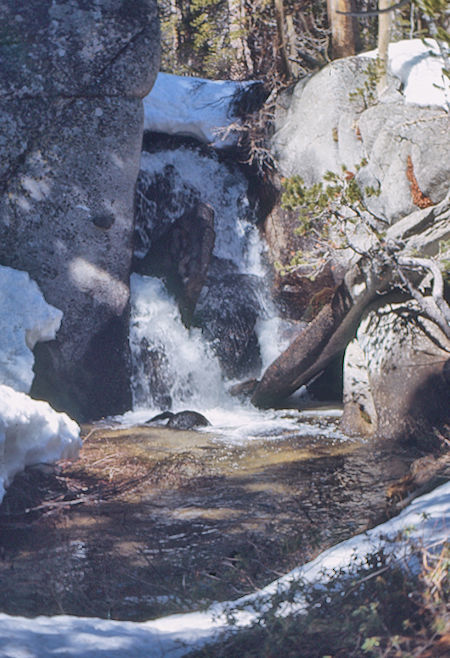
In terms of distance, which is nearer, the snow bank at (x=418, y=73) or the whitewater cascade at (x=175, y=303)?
the snow bank at (x=418, y=73)

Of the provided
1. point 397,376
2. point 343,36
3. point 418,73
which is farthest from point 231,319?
point 343,36

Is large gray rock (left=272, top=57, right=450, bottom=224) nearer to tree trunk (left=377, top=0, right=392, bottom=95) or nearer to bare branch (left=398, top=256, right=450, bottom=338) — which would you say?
tree trunk (left=377, top=0, right=392, bottom=95)

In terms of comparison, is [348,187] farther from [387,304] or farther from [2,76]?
[2,76]

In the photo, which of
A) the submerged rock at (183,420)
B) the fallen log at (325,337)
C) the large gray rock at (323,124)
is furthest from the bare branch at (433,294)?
the large gray rock at (323,124)

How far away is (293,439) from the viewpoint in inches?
303

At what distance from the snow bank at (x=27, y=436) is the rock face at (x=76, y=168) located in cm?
346

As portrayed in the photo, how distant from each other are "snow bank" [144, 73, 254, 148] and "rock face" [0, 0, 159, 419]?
10.1 feet

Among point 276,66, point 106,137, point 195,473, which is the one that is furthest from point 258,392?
point 276,66

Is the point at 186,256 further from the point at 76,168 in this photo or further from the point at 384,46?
the point at 384,46

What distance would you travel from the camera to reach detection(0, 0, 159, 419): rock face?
8703 millimetres

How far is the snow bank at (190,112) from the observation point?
12398 mm

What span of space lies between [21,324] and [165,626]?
596 centimetres

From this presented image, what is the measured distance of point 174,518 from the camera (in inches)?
202

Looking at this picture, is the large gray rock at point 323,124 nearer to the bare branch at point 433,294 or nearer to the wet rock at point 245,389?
the wet rock at point 245,389
